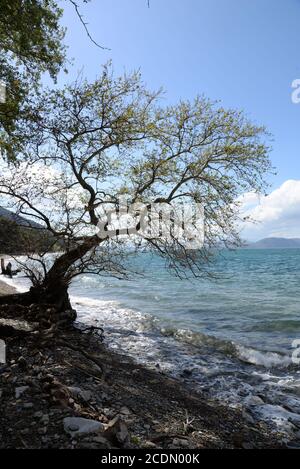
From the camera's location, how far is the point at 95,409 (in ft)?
19.4

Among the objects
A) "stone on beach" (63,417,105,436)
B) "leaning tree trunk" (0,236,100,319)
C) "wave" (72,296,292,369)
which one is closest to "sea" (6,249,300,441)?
"wave" (72,296,292,369)

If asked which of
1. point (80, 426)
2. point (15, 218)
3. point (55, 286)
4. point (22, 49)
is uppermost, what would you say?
point (22, 49)

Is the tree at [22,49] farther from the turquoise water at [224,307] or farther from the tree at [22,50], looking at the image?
the turquoise water at [224,307]

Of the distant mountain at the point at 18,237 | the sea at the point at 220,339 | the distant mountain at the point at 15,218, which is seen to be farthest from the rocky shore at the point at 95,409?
the distant mountain at the point at 15,218

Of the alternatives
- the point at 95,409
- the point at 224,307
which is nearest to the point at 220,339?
the point at 224,307

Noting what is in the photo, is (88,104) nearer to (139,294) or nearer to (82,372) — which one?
(82,372)

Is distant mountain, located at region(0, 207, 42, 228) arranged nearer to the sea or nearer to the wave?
the sea

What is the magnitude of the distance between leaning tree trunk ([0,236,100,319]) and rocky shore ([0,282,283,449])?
5492 millimetres

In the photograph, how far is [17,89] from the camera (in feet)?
41.7

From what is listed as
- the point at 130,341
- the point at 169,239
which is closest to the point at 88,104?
the point at 169,239

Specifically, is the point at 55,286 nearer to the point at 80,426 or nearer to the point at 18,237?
the point at 18,237

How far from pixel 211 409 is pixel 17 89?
12322 mm

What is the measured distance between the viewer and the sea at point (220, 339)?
391 inches

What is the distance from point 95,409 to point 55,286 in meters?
10.6
